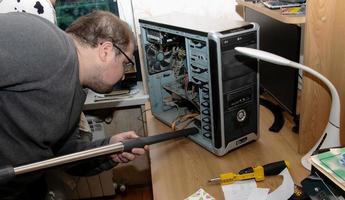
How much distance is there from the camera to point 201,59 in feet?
3.60

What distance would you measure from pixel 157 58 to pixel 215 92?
0.45 m

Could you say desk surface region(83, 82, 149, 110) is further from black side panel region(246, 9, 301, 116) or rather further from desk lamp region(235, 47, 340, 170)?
desk lamp region(235, 47, 340, 170)

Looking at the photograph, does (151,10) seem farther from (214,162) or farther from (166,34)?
(214,162)

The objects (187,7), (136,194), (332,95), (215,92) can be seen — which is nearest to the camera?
(332,95)

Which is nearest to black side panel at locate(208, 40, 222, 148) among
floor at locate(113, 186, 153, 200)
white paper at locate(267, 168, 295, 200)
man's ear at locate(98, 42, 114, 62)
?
white paper at locate(267, 168, 295, 200)

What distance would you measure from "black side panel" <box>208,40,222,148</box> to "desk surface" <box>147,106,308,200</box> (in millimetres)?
83

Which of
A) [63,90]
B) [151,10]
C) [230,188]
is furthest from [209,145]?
[151,10]

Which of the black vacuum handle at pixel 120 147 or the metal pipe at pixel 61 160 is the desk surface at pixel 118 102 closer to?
the black vacuum handle at pixel 120 147

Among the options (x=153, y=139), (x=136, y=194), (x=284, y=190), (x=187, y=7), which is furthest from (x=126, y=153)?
(x=136, y=194)

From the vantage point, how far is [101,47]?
3.59ft

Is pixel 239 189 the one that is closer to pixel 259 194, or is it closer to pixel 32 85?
pixel 259 194

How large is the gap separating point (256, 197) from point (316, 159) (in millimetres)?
251

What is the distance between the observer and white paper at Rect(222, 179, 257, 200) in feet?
3.22

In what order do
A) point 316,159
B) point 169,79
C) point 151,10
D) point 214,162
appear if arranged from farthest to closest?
point 151,10
point 169,79
point 214,162
point 316,159
